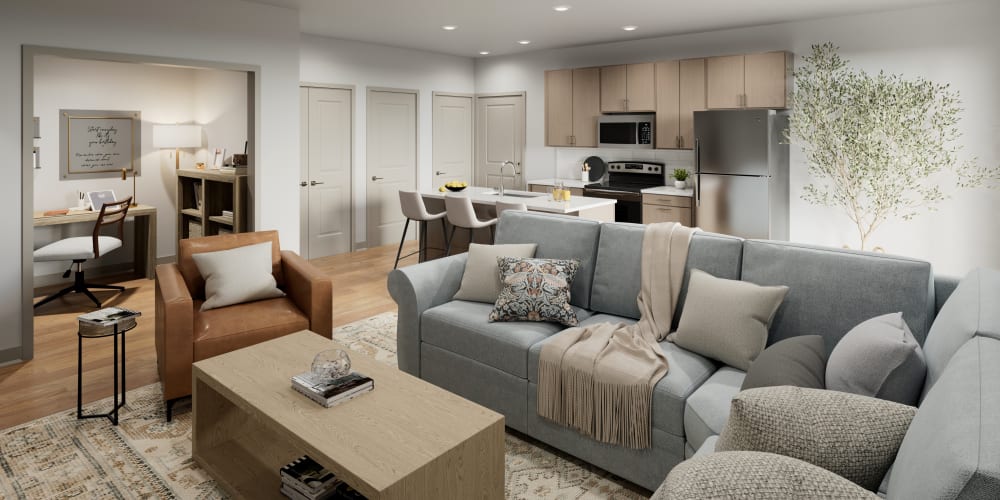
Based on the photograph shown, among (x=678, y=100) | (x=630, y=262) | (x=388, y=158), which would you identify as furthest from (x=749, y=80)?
(x=388, y=158)

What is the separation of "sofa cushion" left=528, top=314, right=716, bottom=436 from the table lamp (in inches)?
224

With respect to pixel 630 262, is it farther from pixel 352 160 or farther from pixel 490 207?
pixel 352 160

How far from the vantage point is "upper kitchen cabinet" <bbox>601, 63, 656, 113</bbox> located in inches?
260

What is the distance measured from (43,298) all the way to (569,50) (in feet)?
19.7

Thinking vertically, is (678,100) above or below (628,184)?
above

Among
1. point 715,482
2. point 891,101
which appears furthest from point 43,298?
point 891,101

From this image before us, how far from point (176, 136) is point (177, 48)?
2028mm

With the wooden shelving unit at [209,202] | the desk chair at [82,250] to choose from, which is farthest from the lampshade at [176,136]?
the desk chair at [82,250]

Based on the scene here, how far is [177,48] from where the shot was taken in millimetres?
4543

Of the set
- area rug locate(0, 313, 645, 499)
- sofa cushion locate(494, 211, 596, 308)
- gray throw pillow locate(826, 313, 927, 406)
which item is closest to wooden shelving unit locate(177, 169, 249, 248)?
area rug locate(0, 313, 645, 499)

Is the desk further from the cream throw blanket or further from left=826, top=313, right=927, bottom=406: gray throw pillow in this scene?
left=826, top=313, right=927, bottom=406: gray throw pillow

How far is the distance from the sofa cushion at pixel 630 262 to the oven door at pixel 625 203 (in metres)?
3.48

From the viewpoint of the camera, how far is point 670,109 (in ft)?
21.2

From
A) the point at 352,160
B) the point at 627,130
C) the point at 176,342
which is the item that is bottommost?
the point at 176,342
